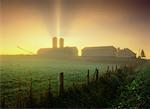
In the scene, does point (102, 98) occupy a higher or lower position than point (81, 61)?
lower

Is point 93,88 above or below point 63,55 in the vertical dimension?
below

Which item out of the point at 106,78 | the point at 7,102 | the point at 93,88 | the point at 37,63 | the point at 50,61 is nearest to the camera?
the point at 7,102

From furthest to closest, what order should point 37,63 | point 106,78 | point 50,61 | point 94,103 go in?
1. point 50,61
2. point 37,63
3. point 106,78
4. point 94,103

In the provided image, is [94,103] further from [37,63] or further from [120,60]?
[120,60]

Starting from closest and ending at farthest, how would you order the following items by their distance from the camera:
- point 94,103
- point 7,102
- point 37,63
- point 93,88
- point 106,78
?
point 7,102 < point 94,103 < point 93,88 < point 106,78 < point 37,63

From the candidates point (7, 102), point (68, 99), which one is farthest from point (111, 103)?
point (7, 102)

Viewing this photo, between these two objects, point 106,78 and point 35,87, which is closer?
point 35,87

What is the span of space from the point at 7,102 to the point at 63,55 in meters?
18.6

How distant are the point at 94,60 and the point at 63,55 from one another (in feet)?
9.28

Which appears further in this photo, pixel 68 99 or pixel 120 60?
pixel 120 60

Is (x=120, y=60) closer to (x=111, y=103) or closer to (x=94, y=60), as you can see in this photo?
(x=94, y=60)

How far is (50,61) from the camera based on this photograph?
3120cm

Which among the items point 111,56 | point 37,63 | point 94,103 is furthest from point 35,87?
point 111,56

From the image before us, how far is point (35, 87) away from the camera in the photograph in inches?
664
